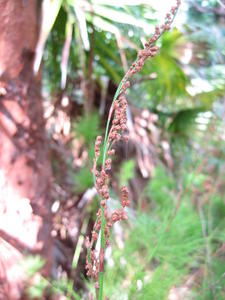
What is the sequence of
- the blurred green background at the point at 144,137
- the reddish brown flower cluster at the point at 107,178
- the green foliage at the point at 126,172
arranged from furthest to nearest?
the green foliage at the point at 126,172
the blurred green background at the point at 144,137
the reddish brown flower cluster at the point at 107,178

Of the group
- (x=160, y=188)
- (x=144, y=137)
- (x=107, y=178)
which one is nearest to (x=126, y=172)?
(x=160, y=188)

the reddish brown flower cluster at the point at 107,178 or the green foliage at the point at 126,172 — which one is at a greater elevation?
the reddish brown flower cluster at the point at 107,178

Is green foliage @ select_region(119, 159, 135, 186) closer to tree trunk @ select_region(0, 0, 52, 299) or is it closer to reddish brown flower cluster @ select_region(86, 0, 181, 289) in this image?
tree trunk @ select_region(0, 0, 52, 299)

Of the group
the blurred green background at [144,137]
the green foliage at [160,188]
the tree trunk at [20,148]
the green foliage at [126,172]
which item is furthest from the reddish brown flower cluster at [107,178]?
the green foliage at [160,188]

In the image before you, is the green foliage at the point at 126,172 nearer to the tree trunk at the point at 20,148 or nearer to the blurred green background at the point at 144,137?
the blurred green background at the point at 144,137

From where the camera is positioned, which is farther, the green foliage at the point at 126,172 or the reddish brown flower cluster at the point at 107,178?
the green foliage at the point at 126,172

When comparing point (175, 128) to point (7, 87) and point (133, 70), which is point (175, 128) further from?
point (133, 70)

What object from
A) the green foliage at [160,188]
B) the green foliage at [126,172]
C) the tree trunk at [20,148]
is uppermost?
the tree trunk at [20,148]

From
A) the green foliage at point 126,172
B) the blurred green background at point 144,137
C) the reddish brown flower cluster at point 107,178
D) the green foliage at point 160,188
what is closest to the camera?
the reddish brown flower cluster at point 107,178
